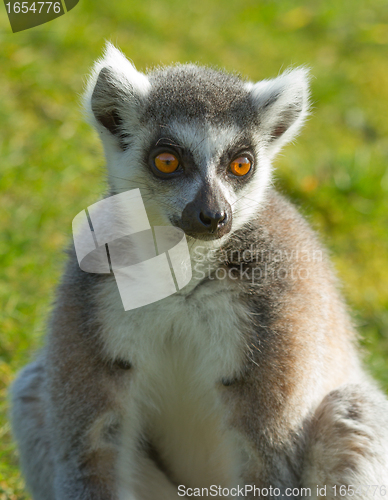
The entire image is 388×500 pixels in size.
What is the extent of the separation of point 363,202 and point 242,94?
4.02 meters

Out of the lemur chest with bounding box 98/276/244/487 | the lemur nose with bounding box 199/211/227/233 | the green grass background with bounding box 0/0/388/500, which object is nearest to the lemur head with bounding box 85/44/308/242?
the lemur nose with bounding box 199/211/227/233

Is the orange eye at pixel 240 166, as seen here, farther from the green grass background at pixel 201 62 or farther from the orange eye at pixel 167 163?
the green grass background at pixel 201 62

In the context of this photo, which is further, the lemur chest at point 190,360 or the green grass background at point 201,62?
the green grass background at point 201,62

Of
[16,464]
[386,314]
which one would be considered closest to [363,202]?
[386,314]

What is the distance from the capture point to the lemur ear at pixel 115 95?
3598 mm

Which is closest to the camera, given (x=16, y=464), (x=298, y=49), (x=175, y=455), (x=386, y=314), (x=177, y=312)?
(x=177, y=312)

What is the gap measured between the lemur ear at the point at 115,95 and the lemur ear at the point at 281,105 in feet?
2.51

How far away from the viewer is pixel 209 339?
3.44 metres

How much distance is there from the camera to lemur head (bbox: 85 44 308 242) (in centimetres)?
332

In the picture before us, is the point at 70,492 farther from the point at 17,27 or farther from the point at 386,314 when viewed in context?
the point at 17,27

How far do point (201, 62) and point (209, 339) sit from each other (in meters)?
5.89

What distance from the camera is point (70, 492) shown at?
3.57 metres

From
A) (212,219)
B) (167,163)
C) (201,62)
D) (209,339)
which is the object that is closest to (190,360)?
(209,339)

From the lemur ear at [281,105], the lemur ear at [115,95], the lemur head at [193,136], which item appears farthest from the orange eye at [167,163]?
the lemur ear at [281,105]
